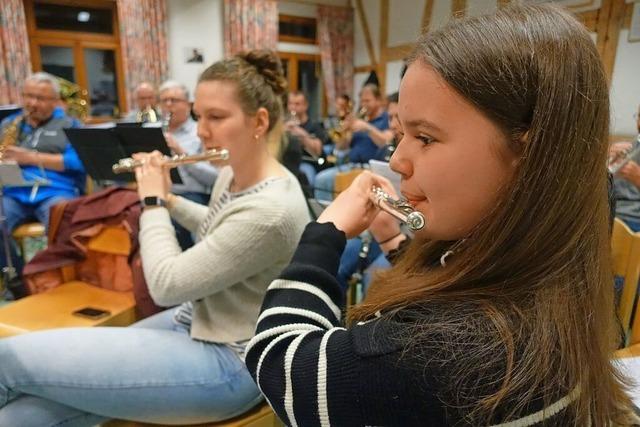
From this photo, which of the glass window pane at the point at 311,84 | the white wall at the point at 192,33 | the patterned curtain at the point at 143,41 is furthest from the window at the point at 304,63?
the patterned curtain at the point at 143,41

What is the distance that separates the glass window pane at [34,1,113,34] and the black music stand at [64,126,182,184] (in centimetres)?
380

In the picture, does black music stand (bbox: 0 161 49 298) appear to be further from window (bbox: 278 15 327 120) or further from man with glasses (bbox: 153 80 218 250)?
window (bbox: 278 15 327 120)

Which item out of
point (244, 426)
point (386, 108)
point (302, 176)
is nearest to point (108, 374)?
point (244, 426)

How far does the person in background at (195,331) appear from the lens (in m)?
0.91

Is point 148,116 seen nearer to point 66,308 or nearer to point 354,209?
point 66,308

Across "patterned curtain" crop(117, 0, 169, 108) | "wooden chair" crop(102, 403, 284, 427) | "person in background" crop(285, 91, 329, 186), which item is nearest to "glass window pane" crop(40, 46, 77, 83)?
"patterned curtain" crop(117, 0, 169, 108)

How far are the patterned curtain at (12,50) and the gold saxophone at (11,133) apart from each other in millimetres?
2412

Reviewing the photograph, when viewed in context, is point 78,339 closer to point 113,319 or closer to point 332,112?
point 113,319

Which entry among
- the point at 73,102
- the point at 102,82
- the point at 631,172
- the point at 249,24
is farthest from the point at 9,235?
the point at 249,24

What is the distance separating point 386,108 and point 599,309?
379 centimetres

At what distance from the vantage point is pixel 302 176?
114 inches

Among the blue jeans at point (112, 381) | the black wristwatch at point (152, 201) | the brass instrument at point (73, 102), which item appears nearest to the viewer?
the blue jeans at point (112, 381)

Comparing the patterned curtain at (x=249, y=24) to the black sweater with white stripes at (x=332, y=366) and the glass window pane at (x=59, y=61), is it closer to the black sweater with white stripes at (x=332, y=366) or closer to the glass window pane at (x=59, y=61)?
the glass window pane at (x=59, y=61)

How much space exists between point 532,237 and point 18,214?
283 cm
